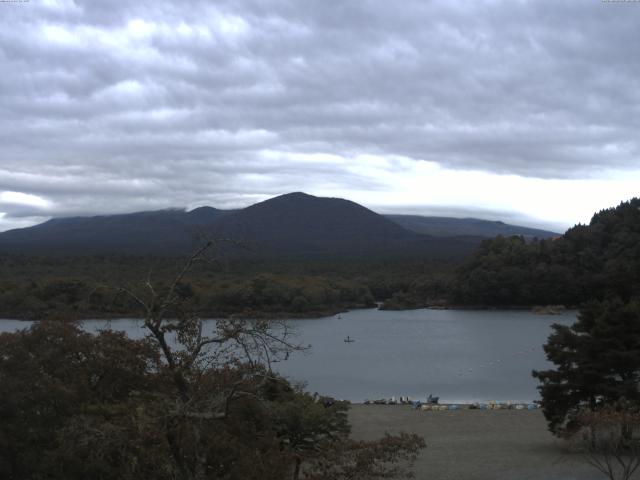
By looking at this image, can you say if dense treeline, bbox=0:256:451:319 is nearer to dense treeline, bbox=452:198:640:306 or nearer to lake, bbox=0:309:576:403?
lake, bbox=0:309:576:403

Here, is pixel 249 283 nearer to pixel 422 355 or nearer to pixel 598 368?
pixel 422 355

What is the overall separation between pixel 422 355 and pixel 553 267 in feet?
91.3

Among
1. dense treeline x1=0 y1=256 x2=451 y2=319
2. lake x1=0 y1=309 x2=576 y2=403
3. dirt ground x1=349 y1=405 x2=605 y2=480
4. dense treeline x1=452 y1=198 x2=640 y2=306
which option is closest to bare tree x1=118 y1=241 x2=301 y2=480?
dirt ground x1=349 y1=405 x2=605 y2=480

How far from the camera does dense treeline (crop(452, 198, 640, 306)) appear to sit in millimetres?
60781

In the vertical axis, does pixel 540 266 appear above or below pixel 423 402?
above

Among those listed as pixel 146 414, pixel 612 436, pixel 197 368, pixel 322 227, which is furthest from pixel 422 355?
pixel 322 227

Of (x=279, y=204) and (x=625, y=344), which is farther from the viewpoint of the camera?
(x=279, y=204)

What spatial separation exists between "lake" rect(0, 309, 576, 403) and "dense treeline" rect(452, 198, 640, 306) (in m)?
3.52

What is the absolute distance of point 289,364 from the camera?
35219 millimetres

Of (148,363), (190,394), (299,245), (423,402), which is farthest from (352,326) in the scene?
(299,245)

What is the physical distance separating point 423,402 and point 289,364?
11.6 m

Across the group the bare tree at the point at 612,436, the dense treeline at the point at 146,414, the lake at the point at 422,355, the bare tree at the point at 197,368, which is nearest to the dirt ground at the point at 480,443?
the bare tree at the point at 612,436

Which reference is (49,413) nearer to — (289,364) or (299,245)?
(289,364)

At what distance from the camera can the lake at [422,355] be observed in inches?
1116
